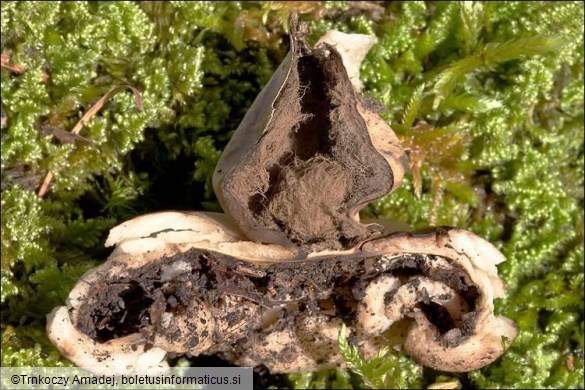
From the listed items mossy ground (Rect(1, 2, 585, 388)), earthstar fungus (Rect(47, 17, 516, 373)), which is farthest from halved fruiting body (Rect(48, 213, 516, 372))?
mossy ground (Rect(1, 2, 585, 388))

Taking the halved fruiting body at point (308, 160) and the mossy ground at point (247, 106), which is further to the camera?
the mossy ground at point (247, 106)

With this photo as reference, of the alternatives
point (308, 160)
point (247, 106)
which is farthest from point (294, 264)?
point (247, 106)

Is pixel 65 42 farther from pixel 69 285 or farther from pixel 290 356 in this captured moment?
pixel 290 356

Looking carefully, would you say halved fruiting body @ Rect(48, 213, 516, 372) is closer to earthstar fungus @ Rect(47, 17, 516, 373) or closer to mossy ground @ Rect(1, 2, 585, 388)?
earthstar fungus @ Rect(47, 17, 516, 373)

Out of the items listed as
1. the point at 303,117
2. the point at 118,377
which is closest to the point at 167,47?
the point at 303,117

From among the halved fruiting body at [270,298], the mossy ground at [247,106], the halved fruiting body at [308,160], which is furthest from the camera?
the mossy ground at [247,106]

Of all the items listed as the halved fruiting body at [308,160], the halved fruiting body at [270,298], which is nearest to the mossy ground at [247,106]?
the halved fruiting body at [270,298]

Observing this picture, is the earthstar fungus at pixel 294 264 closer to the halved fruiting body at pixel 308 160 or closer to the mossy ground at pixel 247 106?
the halved fruiting body at pixel 308 160
